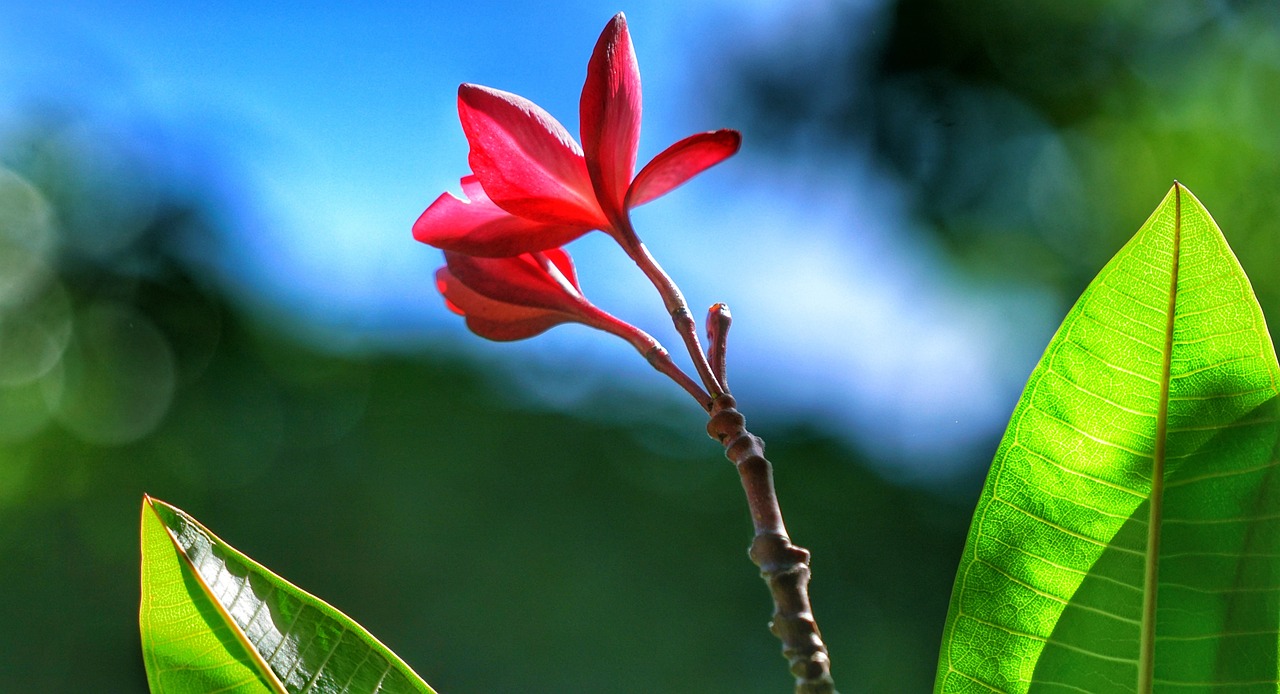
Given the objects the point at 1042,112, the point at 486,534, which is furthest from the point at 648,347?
the point at 1042,112

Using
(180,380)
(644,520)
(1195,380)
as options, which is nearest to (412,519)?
(644,520)

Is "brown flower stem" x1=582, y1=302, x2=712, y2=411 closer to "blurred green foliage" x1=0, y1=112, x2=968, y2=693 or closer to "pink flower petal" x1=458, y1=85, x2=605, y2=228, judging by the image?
"pink flower petal" x1=458, y1=85, x2=605, y2=228

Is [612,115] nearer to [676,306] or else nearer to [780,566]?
[676,306]

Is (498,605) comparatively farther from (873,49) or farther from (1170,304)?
(873,49)

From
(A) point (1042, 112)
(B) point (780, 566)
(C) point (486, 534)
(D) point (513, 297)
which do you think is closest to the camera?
(B) point (780, 566)

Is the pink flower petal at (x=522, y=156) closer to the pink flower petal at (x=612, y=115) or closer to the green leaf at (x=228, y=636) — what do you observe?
the pink flower petal at (x=612, y=115)
